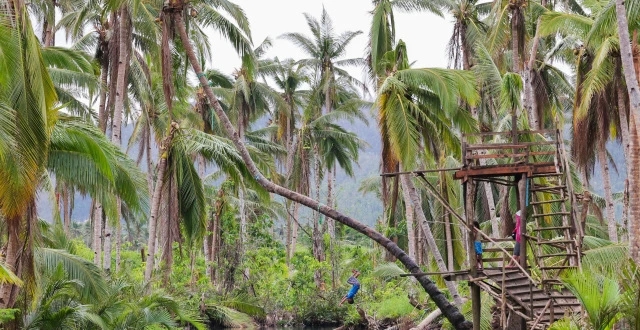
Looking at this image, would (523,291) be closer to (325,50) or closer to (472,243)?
(472,243)

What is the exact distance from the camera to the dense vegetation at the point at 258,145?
1445 cm

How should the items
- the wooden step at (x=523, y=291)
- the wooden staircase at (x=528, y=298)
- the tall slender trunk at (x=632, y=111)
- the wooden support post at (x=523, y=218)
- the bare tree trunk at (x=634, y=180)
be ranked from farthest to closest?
1. the bare tree trunk at (x=634, y=180)
2. the tall slender trunk at (x=632, y=111)
3. the wooden step at (x=523, y=291)
4. the wooden support post at (x=523, y=218)
5. the wooden staircase at (x=528, y=298)

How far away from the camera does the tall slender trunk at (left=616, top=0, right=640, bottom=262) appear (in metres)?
18.7

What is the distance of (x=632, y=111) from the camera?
63.4ft

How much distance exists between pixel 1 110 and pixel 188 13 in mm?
11390

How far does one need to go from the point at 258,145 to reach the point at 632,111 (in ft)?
92.4

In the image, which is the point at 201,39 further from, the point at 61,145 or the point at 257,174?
the point at 61,145

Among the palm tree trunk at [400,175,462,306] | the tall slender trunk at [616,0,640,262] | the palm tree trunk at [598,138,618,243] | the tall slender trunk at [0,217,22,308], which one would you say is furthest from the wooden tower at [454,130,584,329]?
the palm tree trunk at [598,138,618,243]

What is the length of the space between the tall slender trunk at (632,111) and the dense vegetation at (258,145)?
0.04 m

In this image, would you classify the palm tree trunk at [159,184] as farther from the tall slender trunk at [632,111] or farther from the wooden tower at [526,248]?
the tall slender trunk at [632,111]

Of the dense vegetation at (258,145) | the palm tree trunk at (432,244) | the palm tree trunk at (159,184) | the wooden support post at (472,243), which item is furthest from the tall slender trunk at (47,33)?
the wooden support post at (472,243)

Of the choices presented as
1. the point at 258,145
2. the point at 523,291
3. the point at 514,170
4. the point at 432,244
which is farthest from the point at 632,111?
the point at 258,145

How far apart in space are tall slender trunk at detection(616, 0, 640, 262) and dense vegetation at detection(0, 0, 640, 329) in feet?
0.15

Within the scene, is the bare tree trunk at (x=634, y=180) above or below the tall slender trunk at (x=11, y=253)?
above
